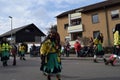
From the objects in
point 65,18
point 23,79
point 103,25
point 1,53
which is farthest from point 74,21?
point 23,79

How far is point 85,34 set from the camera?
51.0 metres

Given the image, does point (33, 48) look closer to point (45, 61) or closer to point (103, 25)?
point (103, 25)

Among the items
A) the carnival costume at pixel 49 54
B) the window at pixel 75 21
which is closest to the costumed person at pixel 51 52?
the carnival costume at pixel 49 54

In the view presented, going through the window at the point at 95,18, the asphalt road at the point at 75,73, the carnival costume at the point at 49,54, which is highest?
the window at the point at 95,18

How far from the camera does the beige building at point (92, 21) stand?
45.6 meters

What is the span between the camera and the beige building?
45625 millimetres

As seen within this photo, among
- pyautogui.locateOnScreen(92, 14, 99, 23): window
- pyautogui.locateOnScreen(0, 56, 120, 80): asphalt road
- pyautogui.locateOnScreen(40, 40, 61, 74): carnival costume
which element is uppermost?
pyautogui.locateOnScreen(92, 14, 99, 23): window

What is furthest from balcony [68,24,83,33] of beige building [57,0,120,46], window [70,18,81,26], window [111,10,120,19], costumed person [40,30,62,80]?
costumed person [40,30,62,80]

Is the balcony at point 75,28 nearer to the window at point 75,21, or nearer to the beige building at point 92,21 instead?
the beige building at point 92,21

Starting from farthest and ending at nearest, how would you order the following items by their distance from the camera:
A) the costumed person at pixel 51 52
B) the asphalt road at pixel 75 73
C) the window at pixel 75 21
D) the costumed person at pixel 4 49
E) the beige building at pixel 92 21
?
the window at pixel 75 21, the beige building at pixel 92 21, the costumed person at pixel 4 49, the asphalt road at pixel 75 73, the costumed person at pixel 51 52

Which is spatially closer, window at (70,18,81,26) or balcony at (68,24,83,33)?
balcony at (68,24,83,33)

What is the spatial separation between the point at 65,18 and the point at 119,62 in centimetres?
3893

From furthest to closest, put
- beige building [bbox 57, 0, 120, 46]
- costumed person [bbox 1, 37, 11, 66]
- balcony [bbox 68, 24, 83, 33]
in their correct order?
balcony [bbox 68, 24, 83, 33]
beige building [bbox 57, 0, 120, 46]
costumed person [bbox 1, 37, 11, 66]

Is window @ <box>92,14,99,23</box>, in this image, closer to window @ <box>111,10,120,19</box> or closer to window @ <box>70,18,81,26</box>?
window @ <box>111,10,120,19</box>
